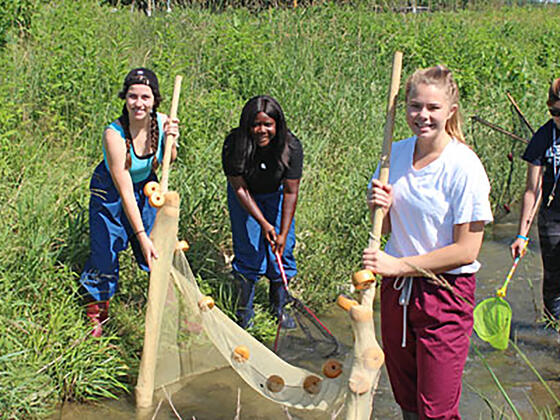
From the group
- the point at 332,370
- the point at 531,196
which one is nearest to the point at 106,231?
the point at 332,370

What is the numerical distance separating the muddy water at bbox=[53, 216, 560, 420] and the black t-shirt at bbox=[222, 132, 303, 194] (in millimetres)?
1253

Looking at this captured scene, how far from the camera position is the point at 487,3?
16672 millimetres

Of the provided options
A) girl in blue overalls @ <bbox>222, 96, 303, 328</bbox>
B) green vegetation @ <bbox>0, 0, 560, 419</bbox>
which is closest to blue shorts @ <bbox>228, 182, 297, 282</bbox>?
girl in blue overalls @ <bbox>222, 96, 303, 328</bbox>

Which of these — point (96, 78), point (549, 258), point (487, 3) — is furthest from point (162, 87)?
point (487, 3)

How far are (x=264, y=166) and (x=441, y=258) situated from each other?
77.5 inches

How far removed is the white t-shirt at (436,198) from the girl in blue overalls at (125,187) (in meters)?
1.51

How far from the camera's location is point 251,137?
4.20 m

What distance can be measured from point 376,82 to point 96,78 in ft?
12.2

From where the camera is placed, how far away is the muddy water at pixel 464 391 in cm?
379

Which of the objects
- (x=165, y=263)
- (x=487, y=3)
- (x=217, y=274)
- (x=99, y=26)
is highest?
(x=487, y=3)

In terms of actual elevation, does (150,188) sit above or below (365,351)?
above

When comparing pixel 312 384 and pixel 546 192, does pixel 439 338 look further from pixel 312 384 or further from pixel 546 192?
pixel 546 192

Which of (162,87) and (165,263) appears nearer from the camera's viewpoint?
(165,263)

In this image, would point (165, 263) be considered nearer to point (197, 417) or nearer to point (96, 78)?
point (197, 417)
